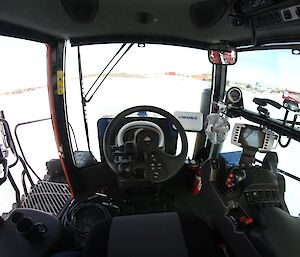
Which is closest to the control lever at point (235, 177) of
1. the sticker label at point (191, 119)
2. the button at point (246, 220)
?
the button at point (246, 220)

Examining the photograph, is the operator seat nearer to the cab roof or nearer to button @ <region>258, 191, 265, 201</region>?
button @ <region>258, 191, 265, 201</region>

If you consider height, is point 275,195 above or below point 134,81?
below

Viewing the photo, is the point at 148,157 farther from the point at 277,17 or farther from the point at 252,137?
the point at 277,17

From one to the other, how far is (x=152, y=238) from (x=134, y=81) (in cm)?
257

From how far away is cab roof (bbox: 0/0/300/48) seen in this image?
1.48 m

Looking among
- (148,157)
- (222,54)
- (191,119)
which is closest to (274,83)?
(222,54)

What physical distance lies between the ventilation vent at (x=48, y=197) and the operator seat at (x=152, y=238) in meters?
1.55

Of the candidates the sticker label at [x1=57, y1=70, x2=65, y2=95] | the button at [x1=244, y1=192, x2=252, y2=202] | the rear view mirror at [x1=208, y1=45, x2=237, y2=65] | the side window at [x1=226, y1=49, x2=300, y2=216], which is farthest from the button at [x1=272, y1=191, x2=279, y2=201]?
the sticker label at [x1=57, y1=70, x2=65, y2=95]

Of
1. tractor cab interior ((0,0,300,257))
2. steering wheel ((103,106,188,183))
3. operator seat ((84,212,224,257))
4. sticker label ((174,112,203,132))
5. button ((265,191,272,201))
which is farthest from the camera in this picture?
sticker label ((174,112,203,132))

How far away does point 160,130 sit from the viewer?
2.12 metres

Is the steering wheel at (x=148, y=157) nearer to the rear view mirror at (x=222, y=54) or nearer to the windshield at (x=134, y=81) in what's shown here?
the windshield at (x=134, y=81)

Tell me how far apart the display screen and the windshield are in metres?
1.18

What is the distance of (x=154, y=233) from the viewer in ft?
3.93

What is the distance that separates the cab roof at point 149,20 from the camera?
58.4 inches
